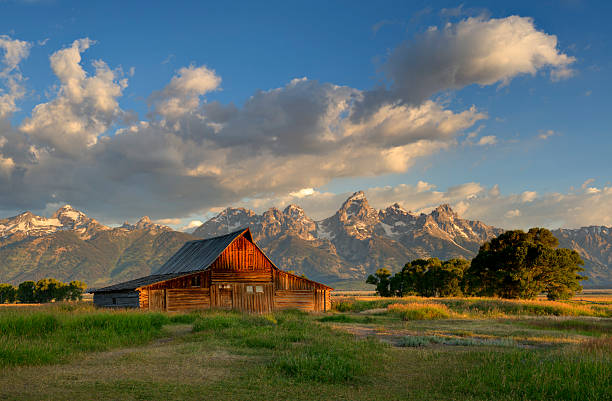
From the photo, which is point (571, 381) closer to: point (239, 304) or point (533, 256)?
point (239, 304)

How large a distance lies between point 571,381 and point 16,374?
13.4 meters

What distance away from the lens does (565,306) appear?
125ft

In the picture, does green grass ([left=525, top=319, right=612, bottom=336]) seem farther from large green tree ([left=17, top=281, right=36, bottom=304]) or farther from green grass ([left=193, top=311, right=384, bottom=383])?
large green tree ([left=17, top=281, right=36, bottom=304])

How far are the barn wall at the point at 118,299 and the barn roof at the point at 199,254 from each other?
5.84 m

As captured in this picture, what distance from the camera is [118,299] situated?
4206 centimetres

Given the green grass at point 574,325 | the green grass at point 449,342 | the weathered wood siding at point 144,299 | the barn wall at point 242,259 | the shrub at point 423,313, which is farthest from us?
the barn wall at point 242,259

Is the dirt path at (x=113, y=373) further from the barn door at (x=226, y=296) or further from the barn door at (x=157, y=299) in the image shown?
the barn door at (x=226, y=296)

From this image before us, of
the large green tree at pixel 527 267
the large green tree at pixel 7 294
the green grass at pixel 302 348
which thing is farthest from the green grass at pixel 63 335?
the large green tree at pixel 7 294

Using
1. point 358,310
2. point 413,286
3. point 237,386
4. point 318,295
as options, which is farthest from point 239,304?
point 413,286

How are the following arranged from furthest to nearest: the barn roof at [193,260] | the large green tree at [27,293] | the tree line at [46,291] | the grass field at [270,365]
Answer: the large green tree at [27,293] → the tree line at [46,291] → the barn roof at [193,260] → the grass field at [270,365]

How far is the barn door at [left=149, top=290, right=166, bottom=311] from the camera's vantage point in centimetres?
3847

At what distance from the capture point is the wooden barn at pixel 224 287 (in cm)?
3925

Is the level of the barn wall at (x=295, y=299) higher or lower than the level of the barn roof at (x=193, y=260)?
lower

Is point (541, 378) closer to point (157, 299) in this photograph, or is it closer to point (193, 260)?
point (157, 299)
